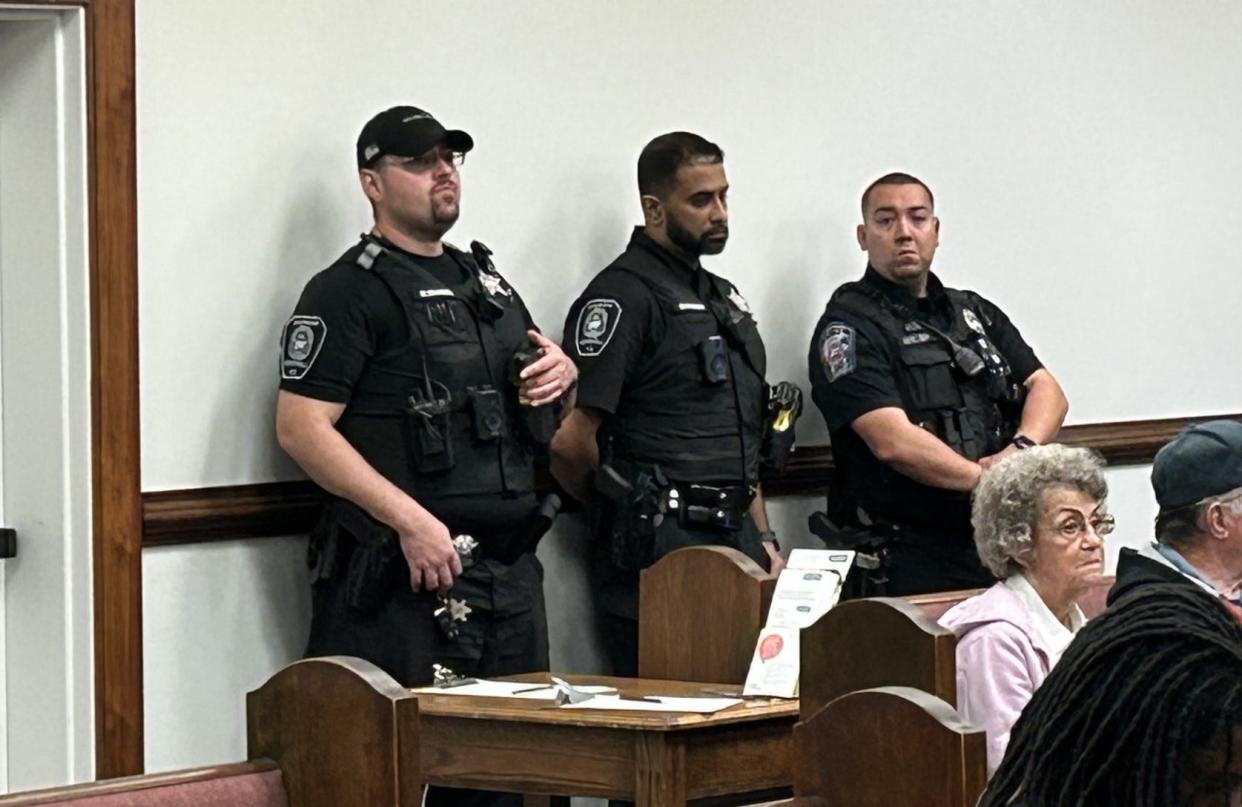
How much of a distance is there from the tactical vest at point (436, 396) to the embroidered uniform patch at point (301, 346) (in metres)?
0.12

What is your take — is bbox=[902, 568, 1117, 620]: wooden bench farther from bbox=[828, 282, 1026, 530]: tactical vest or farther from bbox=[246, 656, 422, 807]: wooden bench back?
bbox=[246, 656, 422, 807]: wooden bench back

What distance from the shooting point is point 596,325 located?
5.32 meters

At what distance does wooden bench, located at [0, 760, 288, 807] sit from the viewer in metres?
2.51

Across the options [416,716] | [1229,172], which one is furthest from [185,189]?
[1229,172]

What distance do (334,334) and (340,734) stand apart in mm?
2132

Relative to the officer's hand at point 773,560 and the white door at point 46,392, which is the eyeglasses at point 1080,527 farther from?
the white door at point 46,392

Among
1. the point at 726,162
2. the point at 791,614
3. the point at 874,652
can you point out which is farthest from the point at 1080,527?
the point at 726,162

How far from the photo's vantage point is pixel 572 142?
5.62m

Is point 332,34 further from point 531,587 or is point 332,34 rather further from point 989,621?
point 989,621

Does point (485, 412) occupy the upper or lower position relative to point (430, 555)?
upper

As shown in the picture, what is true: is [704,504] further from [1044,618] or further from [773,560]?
[1044,618]

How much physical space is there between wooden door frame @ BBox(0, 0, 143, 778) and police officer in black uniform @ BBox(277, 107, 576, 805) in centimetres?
34

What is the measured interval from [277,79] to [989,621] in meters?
2.13

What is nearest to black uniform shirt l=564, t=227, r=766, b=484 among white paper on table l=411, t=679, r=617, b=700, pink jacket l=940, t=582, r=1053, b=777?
white paper on table l=411, t=679, r=617, b=700
